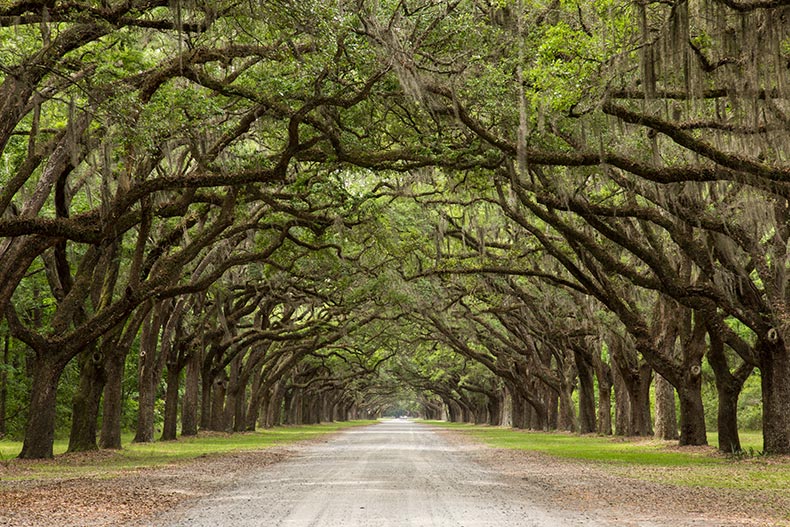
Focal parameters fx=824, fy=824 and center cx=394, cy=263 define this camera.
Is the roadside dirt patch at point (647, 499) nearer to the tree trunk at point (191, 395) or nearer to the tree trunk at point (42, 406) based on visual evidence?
the tree trunk at point (42, 406)

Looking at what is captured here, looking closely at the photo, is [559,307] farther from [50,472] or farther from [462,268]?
[50,472]

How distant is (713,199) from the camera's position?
18.0 metres

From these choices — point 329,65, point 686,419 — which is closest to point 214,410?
point 686,419

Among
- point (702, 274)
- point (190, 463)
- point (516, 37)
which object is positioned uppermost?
point (516, 37)

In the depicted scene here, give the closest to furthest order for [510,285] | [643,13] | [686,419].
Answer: [643,13] < [686,419] < [510,285]

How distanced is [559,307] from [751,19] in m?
26.2

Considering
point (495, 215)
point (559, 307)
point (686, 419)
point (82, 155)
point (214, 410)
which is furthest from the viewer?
point (214, 410)

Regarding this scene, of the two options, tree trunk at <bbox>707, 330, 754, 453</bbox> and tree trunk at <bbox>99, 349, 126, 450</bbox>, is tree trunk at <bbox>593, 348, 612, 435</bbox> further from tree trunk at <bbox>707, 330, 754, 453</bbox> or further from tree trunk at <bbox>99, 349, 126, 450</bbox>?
tree trunk at <bbox>99, 349, 126, 450</bbox>

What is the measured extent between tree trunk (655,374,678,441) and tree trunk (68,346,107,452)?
18763mm

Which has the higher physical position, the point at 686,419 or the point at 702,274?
the point at 702,274

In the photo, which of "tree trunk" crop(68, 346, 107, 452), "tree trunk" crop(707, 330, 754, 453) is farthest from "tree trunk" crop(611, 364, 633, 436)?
"tree trunk" crop(68, 346, 107, 452)

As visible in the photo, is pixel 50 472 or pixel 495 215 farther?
pixel 495 215

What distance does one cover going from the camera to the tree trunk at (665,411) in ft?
95.2

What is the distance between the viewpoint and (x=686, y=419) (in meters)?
24.4
